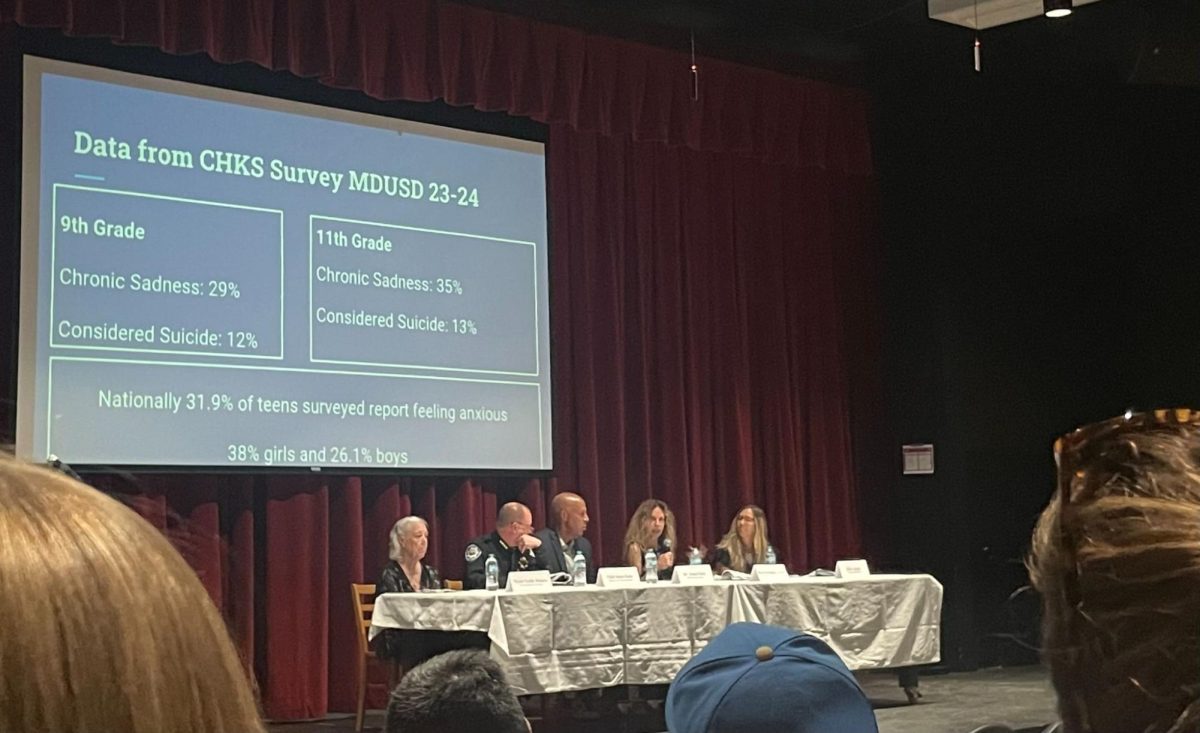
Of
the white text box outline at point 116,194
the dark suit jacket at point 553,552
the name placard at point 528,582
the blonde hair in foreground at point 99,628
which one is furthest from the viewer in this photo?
the dark suit jacket at point 553,552

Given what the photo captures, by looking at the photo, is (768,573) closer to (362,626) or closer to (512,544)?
(512,544)

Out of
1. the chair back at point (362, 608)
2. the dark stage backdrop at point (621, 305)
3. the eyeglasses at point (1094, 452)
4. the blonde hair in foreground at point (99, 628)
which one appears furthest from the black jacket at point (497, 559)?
the blonde hair in foreground at point (99, 628)

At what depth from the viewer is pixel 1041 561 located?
2.03ft

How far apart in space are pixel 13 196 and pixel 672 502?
11.0 ft

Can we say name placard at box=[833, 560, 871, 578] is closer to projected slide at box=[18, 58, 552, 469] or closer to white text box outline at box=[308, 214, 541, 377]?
projected slide at box=[18, 58, 552, 469]

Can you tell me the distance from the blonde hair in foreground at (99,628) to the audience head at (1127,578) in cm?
33

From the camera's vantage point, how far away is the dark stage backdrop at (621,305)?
18.3 feet

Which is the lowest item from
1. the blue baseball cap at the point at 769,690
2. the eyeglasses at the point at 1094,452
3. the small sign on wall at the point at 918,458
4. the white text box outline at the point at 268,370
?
the blue baseball cap at the point at 769,690

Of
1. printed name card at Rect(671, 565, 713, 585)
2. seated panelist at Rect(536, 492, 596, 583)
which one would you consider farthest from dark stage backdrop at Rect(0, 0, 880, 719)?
printed name card at Rect(671, 565, 713, 585)

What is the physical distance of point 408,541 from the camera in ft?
16.9

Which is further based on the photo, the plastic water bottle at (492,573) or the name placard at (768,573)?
the name placard at (768,573)

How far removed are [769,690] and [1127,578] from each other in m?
0.63

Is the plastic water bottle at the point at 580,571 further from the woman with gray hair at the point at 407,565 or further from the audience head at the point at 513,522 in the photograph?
the woman with gray hair at the point at 407,565

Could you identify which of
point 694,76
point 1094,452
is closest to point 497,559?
point 694,76
